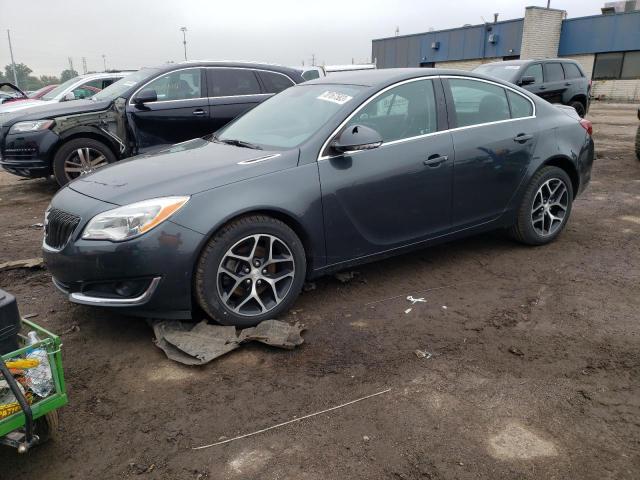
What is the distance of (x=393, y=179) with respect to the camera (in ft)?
12.8

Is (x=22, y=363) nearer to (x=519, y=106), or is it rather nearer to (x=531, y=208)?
(x=531, y=208)

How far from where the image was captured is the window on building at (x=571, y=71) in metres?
12.9

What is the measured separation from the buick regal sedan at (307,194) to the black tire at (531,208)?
0.02m

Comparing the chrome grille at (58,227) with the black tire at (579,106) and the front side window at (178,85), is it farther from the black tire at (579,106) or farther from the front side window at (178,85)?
the black tire at (579,106)

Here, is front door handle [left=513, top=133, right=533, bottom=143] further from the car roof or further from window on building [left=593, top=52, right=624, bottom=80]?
window on building [left=593, top=52, right=624, bottom=80]

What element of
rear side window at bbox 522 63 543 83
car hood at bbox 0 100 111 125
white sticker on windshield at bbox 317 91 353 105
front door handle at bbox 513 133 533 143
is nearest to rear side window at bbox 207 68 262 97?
car hood at bbox 0 100 111 125

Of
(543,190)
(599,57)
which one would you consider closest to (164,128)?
(543,190)

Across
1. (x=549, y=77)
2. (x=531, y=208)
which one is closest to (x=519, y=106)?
(x=531, y=208)

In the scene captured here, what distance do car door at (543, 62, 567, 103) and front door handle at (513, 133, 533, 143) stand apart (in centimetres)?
875

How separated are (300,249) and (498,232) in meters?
2.59

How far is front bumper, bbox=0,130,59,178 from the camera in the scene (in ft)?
23.3

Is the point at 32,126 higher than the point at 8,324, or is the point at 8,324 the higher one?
the point at 32,126

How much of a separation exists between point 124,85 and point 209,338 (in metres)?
5.68

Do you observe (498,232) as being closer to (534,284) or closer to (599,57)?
(534,284)
